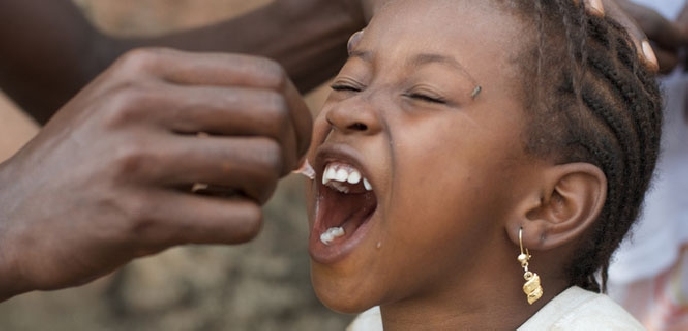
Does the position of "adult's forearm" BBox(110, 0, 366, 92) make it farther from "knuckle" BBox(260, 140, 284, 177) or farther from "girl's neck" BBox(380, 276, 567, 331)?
"knuckle" BBox(260, 140, 284, 177)

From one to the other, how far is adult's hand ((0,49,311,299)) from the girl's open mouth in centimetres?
44

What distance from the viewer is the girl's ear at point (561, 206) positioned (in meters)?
2.10

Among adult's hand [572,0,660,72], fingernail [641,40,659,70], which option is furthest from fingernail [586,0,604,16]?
fingernail [641,40,659,70]

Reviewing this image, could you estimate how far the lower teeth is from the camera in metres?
2.08

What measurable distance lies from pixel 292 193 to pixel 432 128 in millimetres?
2736

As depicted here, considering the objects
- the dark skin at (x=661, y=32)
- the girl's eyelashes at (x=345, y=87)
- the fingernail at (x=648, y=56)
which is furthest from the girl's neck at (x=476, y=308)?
the dark skin at (x=661, y=32)

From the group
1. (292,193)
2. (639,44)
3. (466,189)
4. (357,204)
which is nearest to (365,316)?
(357,204)

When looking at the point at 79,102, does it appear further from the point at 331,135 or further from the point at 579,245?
the point at 579,245

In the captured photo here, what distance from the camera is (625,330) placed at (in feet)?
6.70

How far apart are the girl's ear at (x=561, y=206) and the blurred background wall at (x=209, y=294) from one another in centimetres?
263

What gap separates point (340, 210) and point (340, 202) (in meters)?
0.02

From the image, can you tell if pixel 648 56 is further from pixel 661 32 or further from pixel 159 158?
Answer: pixel 159 158

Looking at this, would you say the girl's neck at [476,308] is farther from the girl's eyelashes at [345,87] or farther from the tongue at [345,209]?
the girl's eyelashes at [345,87]

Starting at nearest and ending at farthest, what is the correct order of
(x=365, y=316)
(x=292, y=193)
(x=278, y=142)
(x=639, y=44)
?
(x=278, y=142) < (x=639, y=44) < (x=365, y=316) < (x=292, y=193)
